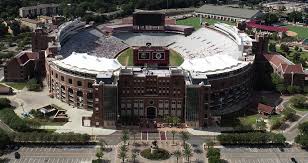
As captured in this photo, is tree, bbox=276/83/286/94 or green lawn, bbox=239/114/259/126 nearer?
green lawn, bbox=239/114/259/126

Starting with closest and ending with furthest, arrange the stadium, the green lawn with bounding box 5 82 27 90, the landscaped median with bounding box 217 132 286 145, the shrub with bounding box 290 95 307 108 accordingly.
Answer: the landscaped median with bounding box 217 132 286 145 → the stadium → the shrub with bounding box 290 95 307 108 → the green lawn with bounding box 5 82 27 90

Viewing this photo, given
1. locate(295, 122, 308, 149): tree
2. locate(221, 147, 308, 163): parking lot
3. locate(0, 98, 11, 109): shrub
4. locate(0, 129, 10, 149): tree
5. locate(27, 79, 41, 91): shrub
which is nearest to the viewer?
locate(221, 147, 308, 163): parking lot

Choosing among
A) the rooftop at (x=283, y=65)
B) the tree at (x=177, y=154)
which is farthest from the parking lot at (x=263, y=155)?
the rooftop at (x=283, y=65)

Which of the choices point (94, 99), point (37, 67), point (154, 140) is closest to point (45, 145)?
point (94, 99)

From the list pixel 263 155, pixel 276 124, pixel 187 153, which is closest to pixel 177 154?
pixel 187 153

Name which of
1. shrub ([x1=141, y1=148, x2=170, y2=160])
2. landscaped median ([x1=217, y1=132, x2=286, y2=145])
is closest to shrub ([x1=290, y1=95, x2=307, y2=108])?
landscaped median ([x1=217, y1=132, x2=286, y2=145])

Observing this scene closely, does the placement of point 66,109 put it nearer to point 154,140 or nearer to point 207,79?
point 154,140

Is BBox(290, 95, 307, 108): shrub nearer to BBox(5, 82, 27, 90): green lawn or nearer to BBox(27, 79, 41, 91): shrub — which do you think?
BBox(27, 79, 41, 91): shrub
